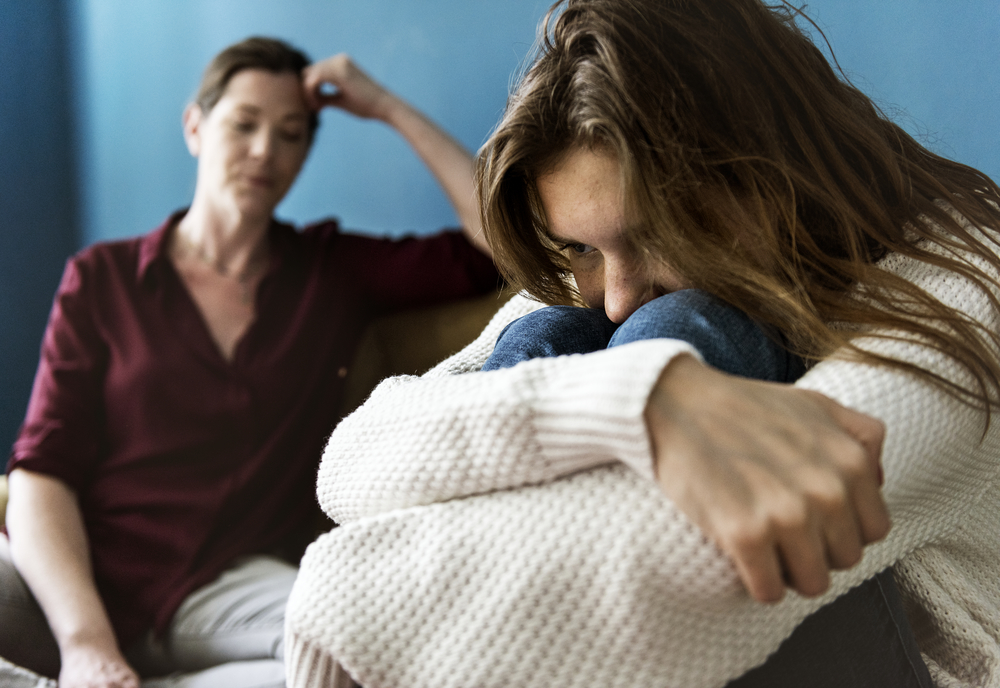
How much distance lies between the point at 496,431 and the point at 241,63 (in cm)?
119

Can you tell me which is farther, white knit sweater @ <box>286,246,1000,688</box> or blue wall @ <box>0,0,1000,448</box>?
blue wall @ <box>0,0,1000,448</box>

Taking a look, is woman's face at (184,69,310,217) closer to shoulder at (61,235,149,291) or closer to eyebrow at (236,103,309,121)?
eyebrow at (236,103,309,121)

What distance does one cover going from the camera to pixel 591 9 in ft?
1.75

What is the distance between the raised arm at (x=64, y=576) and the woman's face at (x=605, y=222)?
88cm

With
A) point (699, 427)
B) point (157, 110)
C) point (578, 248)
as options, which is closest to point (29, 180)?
point (157, 110)

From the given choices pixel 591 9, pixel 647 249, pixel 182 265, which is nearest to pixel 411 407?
pixel 647 249

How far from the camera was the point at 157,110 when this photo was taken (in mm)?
1865

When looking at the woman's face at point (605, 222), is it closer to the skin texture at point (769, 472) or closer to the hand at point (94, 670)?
the skin texture at point (769, 472)

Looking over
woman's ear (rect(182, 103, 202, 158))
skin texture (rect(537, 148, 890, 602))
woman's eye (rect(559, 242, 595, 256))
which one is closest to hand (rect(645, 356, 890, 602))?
skin texture (rect(537, 148, 890, 602))

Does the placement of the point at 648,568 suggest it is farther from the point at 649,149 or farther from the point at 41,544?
the point at 41,544

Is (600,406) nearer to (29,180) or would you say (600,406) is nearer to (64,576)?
(64,576)

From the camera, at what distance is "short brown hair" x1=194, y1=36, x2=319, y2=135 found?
1.33 metres

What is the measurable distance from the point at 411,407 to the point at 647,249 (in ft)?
0.70

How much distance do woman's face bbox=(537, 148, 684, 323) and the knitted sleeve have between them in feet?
0.52
